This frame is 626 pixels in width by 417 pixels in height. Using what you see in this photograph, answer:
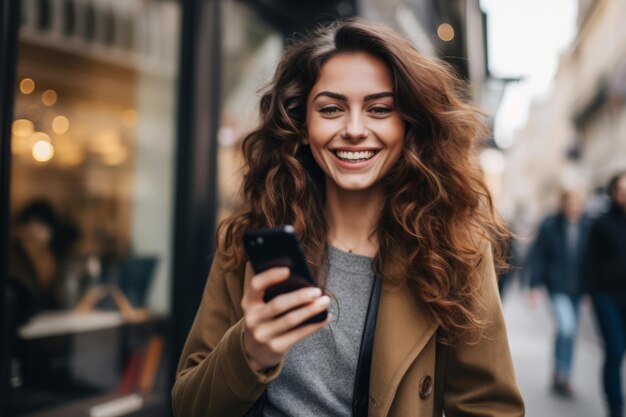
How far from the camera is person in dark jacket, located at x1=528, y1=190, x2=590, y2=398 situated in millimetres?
6211

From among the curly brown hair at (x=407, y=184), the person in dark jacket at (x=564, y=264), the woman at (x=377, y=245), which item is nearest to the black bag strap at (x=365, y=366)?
the woman at (x=377, y=245)

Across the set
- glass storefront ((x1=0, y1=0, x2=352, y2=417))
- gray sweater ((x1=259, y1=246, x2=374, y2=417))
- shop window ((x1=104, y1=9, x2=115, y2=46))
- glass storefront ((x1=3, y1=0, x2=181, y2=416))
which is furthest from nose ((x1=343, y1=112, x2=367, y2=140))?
shop window ((x1=104, y1=9, x2=115, y2=46))

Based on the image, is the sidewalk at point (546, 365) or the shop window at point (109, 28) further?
the sidewalk at point (546, 365)

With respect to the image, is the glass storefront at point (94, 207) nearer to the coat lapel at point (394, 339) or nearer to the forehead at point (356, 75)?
the forehead at point (356, 75)

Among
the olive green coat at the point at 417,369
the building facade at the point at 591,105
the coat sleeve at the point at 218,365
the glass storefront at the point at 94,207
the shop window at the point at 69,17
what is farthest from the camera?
the building facade at the point at 591,105

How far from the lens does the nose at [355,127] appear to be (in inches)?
68.1

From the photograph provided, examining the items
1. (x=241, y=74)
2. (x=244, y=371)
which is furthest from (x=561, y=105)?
(x=244, y=371)

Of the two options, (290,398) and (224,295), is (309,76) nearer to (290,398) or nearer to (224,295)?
(224,295)

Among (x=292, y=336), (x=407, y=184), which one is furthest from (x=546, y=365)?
(x=292, y=336)

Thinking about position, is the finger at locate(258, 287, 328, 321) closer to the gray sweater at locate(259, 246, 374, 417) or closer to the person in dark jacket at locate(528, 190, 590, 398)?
the gray sweater at locate(259, 246, 374, 417)

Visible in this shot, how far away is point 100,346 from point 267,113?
3911 mm

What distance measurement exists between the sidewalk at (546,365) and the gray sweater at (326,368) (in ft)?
13.6

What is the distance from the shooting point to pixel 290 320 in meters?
1.32

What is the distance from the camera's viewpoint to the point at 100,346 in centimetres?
525
